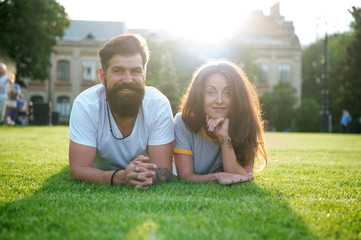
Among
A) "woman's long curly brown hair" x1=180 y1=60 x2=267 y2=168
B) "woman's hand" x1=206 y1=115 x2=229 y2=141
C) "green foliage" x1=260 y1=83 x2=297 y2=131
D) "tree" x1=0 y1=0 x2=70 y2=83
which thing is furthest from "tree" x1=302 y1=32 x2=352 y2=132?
"woman's hand" x1=206 y1=115 x2=229 y2=141

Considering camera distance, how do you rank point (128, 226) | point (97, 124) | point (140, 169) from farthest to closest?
point (97, 124), point (140, 169), point (128, 226)

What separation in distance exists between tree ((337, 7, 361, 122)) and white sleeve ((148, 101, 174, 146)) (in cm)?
3447

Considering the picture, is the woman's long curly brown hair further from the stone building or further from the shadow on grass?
the stone building

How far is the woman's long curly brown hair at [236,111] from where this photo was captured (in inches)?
142

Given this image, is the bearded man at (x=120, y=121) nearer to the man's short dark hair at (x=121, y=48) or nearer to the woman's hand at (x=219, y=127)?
the man's short dark hair at (x=121, y=48)

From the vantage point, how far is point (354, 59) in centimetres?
3353

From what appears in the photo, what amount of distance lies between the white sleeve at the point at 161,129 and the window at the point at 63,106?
35207mm

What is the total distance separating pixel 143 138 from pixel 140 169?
65cm

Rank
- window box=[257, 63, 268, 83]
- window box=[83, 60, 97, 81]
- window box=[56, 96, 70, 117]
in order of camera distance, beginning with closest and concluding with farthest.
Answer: window box=[56, 96, 70, 117] < window box=[83, 60, 97, 81] < window box=[257, 63, 268, 83]

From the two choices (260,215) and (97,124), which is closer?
(260,215)

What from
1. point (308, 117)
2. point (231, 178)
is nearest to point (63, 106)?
point (308, 117)

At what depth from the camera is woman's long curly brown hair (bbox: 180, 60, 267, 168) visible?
3609 mm

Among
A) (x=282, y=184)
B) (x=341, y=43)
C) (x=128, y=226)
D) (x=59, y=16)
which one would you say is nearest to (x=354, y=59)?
(x=341, y=43)

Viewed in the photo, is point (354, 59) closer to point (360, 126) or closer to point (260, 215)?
point (360, 126)
